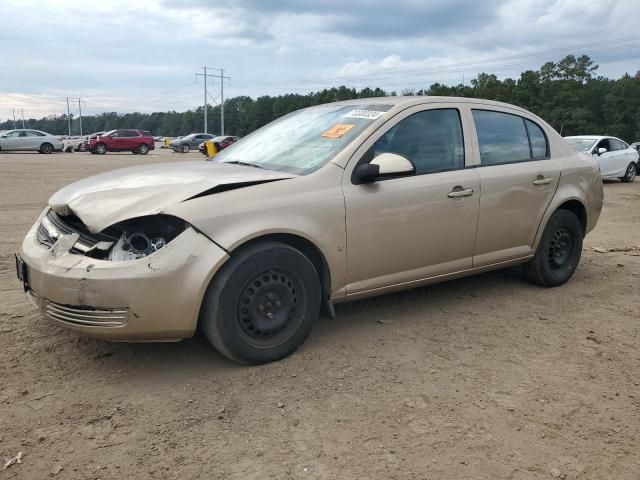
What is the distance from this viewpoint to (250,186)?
11.3 feet

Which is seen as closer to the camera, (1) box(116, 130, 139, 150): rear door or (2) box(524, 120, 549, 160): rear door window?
(2) box(524, 120, 549, 160): rear door window

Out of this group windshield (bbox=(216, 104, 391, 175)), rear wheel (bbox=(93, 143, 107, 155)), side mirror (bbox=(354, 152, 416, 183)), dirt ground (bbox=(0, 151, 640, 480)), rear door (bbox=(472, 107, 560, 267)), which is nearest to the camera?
dirt ground (bbox=(0, 151, 640, 480))

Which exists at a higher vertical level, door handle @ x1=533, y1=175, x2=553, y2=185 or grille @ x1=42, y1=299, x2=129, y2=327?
door handle @ x1=533, y1=175, x2=553, y2=185

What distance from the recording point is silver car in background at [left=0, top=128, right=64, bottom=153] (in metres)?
31.4

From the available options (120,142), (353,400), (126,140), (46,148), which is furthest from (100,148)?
(353,400)

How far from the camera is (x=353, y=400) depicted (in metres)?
3.06

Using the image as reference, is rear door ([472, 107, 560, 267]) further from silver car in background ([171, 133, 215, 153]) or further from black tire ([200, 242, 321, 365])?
silver car in background ([171, 133, 215, 153])

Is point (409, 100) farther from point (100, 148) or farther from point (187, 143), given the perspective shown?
point (187, 143)

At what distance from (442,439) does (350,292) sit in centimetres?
131

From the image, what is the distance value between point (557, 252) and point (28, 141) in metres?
33.4

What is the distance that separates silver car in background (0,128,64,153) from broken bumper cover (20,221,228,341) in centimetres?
3247

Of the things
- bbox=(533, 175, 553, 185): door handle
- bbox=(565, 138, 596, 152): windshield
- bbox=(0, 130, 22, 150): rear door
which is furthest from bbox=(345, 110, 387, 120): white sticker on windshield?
bbox=(0, 130, 22, 150): rear door

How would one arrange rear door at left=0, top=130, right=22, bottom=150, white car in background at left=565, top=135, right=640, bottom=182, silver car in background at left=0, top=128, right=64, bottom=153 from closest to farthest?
white car in background at left=565, top=135, right=640, bottom=182 → rear door at left=0, top=130, right=22, bottom=150 → silver car in background at left=0, top=128, right=64, bottom=153

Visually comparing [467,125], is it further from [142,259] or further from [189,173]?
[142,259]
